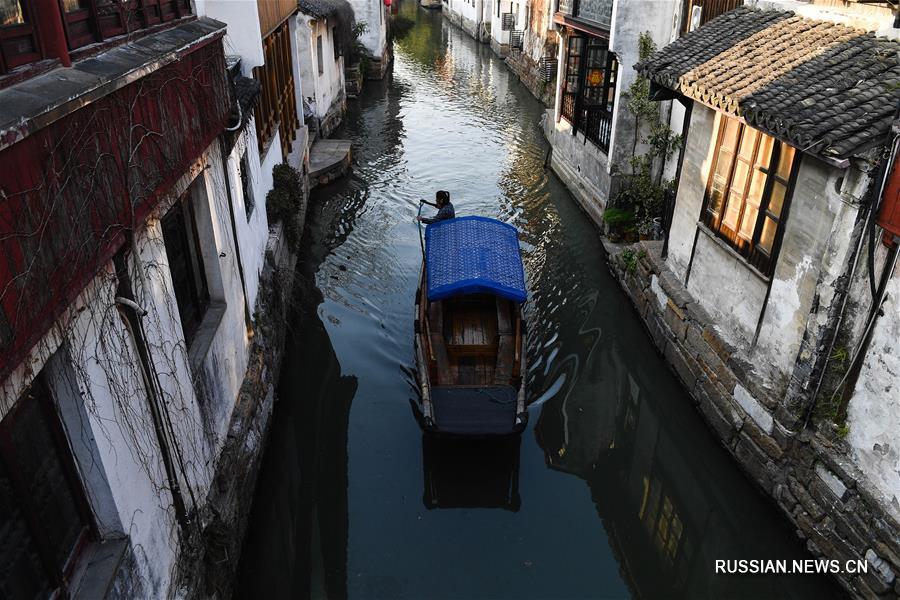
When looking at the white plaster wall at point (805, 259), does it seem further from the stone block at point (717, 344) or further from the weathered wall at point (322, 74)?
the weathered wall at point (322, 74)

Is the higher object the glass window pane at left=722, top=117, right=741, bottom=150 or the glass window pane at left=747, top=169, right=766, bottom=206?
→ the glass window pane at left=722, top=117, right=741, bottom=150

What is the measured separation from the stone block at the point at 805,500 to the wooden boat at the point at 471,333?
3385 mm

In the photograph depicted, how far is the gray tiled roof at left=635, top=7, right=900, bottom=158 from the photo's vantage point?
6992 mm

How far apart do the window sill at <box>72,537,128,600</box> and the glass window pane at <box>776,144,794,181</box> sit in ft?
27.2

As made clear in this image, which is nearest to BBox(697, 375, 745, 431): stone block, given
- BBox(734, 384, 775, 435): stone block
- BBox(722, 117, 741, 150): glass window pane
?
BBox(734, 384, 775, 435): stone block

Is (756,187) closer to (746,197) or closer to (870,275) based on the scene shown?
(746,197)

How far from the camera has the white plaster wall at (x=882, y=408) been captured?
21.9ft

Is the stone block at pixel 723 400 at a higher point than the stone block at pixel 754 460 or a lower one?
higher

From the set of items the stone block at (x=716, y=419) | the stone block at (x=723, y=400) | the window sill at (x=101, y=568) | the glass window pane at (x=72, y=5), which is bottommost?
the stone block at (x=716, y=419)

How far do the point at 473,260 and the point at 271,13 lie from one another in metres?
7.35

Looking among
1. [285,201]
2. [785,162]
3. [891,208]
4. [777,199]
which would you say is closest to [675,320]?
[777,199]

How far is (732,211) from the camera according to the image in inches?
385

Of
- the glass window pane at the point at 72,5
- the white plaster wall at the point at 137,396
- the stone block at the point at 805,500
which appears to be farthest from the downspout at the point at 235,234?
the stone block at the point at 805,500

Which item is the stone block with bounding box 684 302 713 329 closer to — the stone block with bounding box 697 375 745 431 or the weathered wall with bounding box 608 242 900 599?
the weathered wall with bounding box 608 242 900 599
